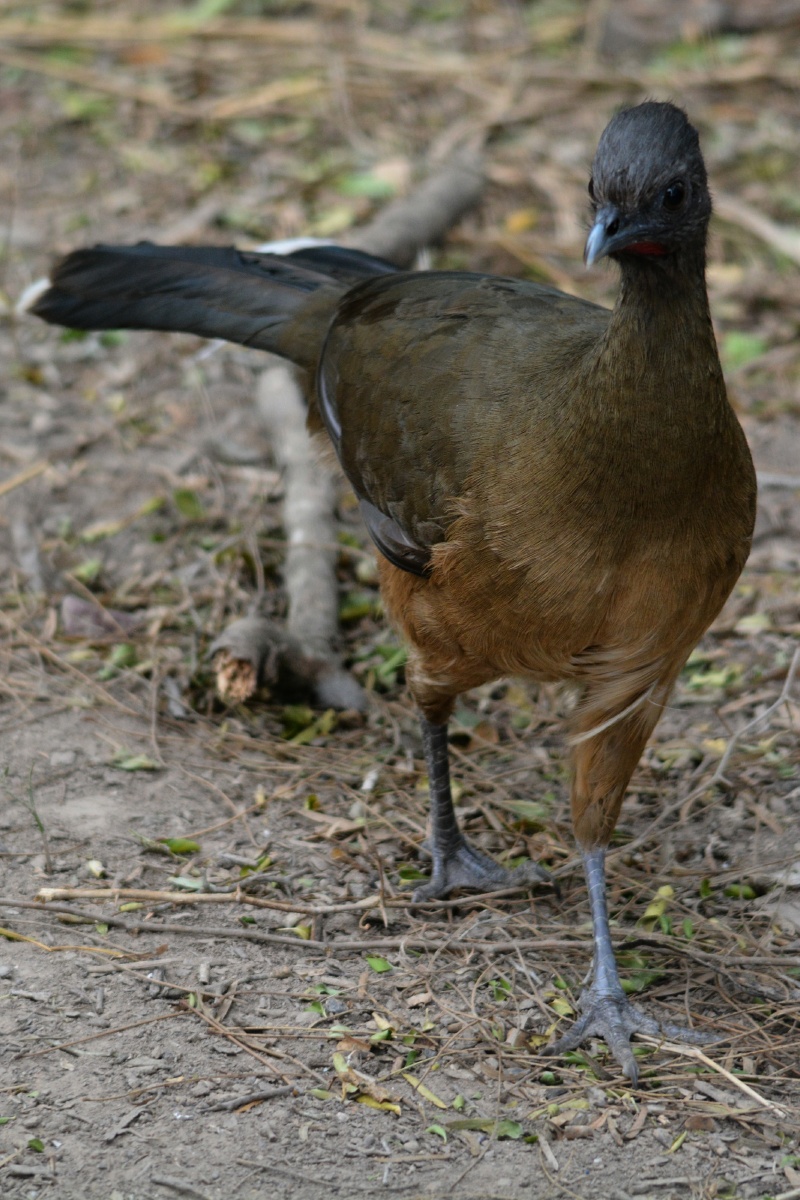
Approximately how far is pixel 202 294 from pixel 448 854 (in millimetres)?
2225

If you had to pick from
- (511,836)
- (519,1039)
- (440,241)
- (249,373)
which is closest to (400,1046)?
(519,1039)

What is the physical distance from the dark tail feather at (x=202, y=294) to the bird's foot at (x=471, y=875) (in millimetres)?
1823

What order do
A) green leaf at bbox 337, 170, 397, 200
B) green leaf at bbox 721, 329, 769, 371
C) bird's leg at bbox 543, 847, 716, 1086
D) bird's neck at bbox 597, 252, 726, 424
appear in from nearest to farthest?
bird's neck at bbox 597, 252, 726, 424
bird's leg at bbox 543, 847, 716, 1086
green leaf at bbox 721, 329, 769, 371
green leaf at bbox 337, 170, 397, 200

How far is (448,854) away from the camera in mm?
4375

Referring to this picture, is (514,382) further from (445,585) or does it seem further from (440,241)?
(440,241)

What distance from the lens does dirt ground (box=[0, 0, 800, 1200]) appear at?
3.26 m

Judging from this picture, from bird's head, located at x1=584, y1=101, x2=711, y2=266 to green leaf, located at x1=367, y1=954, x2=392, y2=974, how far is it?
78.8 inches

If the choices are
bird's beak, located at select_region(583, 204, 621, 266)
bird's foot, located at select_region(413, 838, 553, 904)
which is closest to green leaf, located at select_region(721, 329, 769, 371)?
bird's foot, located at select_region(413, 838, 553, 904)

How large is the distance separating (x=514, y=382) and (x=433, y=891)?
160 centimetres

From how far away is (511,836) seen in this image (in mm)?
4652

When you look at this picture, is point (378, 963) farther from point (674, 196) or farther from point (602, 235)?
point (674, 196)

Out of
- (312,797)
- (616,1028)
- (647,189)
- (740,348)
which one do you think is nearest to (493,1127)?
(616,1028)

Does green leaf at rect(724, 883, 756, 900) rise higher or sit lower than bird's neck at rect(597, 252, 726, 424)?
lower

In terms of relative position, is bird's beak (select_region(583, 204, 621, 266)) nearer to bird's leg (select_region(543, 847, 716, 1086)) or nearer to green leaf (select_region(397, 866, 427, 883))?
bird's leg (select_region(543, 847, 716, 1086))
